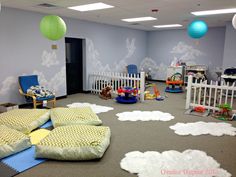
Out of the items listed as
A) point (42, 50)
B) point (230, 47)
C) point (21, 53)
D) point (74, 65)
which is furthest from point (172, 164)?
point (230, 47)

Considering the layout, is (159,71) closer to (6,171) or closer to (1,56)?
(1,56)

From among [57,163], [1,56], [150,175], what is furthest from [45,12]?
[150,175]

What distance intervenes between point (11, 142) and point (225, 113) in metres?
4.27

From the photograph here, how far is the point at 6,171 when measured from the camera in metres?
2.47

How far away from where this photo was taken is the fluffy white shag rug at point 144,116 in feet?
14.7

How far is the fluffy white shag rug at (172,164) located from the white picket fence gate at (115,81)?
3.23 metres

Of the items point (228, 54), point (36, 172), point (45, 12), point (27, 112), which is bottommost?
point (36, 172)

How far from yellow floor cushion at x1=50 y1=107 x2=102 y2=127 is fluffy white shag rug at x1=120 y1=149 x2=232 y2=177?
119 cm

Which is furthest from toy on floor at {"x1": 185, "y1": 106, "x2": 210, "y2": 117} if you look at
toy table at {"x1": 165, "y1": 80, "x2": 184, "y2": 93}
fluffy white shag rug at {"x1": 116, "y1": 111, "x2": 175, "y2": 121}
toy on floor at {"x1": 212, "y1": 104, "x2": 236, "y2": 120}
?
toy table at {"x1": 165, "y1": 80, "x2": 184, "y2": 93}

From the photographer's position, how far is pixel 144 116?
15.3ft

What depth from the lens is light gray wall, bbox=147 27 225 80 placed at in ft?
28.6

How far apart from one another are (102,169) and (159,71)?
8.48 meters

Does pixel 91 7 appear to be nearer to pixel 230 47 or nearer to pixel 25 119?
pixel 25 119

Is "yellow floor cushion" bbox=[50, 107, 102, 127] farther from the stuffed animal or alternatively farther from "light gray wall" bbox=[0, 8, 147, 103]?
the stuffed animal
